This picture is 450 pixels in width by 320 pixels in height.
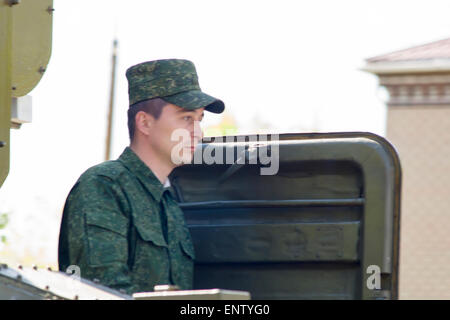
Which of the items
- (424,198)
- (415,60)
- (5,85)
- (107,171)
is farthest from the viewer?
(424,198)

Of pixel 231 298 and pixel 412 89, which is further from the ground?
pixel 412 89

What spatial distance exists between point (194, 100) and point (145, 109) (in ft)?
0.67

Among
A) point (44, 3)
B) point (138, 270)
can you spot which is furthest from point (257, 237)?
point (44, 3)

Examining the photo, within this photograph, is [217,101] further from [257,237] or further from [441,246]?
[441,246]

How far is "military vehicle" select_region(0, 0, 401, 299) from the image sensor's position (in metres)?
3.48

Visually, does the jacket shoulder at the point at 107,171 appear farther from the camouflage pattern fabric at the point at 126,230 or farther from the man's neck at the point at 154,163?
the man's neck at the point at 154,163

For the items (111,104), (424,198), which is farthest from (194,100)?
(111,104)

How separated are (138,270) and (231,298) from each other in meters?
1.25

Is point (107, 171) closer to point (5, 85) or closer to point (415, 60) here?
point (5, 85)

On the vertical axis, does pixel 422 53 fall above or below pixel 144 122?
above

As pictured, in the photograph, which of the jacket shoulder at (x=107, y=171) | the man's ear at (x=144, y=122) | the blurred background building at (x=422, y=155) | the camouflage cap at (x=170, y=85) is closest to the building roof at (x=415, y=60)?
the blurred background building at (x=422, y=155)

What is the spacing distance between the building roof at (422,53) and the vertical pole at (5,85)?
39.4 feet

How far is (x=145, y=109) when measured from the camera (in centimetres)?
373

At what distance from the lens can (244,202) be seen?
151 inches
